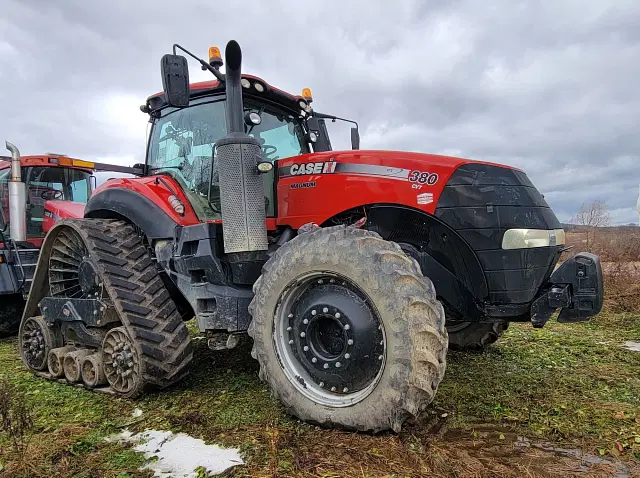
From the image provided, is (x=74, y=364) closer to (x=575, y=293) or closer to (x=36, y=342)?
(x=36, y=342)

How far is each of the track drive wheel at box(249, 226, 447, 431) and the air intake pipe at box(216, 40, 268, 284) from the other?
18.0 inches

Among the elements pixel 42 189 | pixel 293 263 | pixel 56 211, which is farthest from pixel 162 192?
pixel 42 189

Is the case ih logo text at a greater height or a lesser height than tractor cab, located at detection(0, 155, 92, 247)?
lesser

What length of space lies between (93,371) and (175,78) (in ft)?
8.35

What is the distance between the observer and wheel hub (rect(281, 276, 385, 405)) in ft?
9.70

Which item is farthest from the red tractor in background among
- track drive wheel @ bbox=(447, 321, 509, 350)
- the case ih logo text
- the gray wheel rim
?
track drive wheel @ bbox=(447, 321, 509, 350)

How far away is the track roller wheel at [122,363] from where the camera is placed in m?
3.82

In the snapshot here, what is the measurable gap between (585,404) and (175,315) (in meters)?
3.20

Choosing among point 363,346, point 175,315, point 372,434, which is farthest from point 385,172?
point 175,315

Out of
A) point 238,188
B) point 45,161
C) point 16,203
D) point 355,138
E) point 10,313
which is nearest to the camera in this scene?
point 238,188

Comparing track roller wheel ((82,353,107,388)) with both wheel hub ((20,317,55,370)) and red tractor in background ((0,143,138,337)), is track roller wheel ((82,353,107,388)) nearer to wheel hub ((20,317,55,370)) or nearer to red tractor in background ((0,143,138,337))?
wheel hub ((20,317,55,370))

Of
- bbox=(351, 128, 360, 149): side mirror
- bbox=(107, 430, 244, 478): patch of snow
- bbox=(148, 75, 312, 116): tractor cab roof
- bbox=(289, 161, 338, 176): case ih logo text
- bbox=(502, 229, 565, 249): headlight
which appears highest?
bbox=(148, 75, 312, 116): tractor cab roof

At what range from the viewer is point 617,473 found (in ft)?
8.26

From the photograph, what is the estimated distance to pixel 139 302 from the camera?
4035 mm
